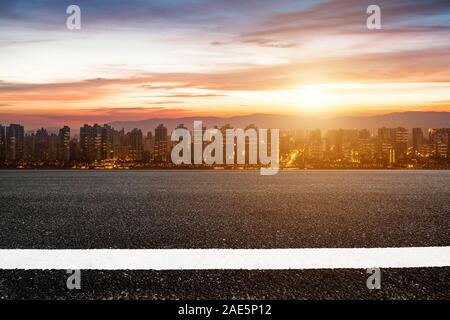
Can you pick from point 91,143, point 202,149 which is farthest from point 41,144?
point 202,149

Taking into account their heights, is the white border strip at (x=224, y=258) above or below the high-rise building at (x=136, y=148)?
below

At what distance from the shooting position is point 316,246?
516 cm

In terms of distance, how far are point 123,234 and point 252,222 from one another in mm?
1776

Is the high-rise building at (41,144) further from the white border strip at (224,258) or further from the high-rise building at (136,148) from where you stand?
the white border strip at (224,258)

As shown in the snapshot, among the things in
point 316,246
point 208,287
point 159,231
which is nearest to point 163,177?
point 159,231

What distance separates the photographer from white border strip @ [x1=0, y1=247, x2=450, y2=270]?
4430mm

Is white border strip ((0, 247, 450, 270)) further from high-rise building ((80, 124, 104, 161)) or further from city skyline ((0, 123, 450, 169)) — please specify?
high-rise building ((80, 124, 104, 161))

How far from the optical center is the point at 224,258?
15.3ft

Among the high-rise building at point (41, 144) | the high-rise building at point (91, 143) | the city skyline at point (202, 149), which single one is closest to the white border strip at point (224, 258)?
the city skyline at point (202, 149)

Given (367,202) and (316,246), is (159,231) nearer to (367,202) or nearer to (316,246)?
(316,246)

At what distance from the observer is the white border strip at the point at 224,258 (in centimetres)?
443

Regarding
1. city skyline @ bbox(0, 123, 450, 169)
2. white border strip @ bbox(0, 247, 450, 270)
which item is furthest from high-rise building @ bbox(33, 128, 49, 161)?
white border strip @ bbox(0, 247, 450, 270)
